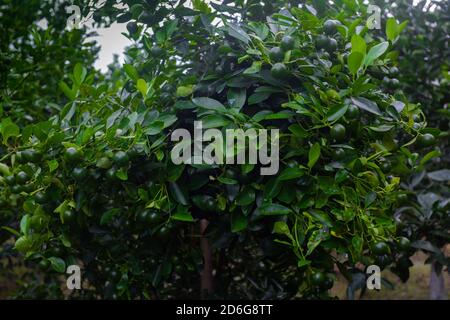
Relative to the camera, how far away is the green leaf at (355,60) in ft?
4.12

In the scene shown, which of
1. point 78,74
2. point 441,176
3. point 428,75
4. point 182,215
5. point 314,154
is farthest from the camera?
point 428,75

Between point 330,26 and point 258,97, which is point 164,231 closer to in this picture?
point 258,97

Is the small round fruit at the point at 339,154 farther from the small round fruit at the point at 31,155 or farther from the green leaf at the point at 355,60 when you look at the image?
the small round fruit at the point at 31,155

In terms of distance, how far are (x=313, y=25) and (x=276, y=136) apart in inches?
13.3

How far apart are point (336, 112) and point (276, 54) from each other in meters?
0.21

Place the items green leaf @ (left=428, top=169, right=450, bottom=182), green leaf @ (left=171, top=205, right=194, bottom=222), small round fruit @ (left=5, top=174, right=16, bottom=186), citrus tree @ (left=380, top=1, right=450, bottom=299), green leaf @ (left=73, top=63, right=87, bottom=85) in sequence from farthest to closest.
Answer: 1. citrus tree @ (left=380, top=1, right=450, bottom=299)
2. green leaf @ (left=428, top=169, right=450, bottom=182)
3. green leaf @ (left=73, top=63, right=87, bottom=85)
4. small round fruit @ (left=5, top=174, right=16, bottom=186)
5. green leaf @ (left=171, top=205, right=194, bottom=222)

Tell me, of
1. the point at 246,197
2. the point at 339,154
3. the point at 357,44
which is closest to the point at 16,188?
the point at 246,197

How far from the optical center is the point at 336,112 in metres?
1.26

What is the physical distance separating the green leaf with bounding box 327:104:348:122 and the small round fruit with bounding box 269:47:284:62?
0.19m

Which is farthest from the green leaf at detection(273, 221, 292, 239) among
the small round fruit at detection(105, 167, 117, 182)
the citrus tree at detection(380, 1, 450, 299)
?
the citrus tree at detection(380, 1, 450, 299)

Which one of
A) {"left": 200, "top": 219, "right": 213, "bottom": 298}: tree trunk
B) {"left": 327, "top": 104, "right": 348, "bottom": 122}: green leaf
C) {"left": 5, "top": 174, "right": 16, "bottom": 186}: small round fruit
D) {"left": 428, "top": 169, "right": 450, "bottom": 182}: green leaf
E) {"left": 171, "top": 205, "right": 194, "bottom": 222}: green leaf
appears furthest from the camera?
{"left": 428, "top": 169, "right": 450, "bottom": 182}: green leaf

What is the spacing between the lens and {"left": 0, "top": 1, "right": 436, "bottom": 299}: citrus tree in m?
1.30

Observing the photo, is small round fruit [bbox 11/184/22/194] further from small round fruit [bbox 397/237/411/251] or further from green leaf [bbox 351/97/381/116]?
small round fruit [bbox 397/237/411/251]

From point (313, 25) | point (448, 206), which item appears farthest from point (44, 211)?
point (448, 206)
